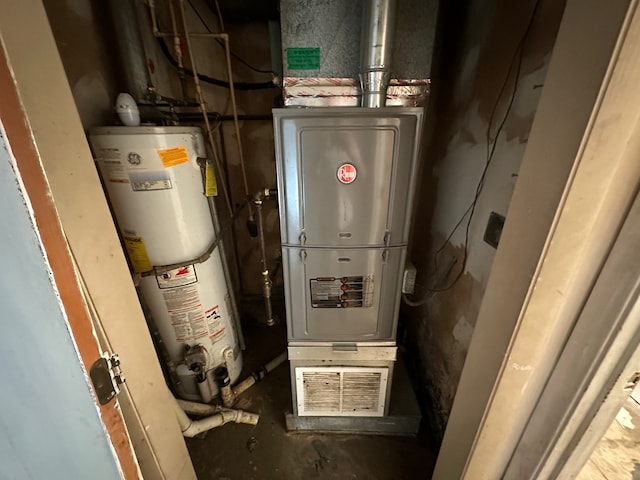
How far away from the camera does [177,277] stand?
1.32 metres

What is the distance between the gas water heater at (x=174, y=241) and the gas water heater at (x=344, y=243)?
1.68 feet

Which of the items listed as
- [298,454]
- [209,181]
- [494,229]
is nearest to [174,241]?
[209,181]

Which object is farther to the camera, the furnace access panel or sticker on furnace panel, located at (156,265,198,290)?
sticker on furnace panel, located at (156,265,198,290)

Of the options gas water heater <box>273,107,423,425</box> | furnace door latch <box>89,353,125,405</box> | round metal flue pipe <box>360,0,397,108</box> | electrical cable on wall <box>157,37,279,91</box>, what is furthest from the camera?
electrical cable on wall <box>157,37,279,91</box>

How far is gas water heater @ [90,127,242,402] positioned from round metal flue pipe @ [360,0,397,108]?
82 centimetres

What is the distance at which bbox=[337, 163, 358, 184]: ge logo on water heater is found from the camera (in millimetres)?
994

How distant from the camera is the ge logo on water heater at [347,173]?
994mm

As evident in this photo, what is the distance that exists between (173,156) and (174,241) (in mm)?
387

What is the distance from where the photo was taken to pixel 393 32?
0.88m

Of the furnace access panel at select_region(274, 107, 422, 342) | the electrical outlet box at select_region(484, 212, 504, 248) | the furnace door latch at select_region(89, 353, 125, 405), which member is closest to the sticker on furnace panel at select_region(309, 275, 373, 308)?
the furnace access panel at select_region(274, 107, 422, 342)

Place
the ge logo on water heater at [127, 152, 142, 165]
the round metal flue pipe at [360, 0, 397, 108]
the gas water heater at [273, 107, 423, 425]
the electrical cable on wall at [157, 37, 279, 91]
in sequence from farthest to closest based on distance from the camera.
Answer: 1. the electrical cable on wall at [157, 37, 279, 91]
2. the ge logo on water heater at [127, 152, 142, 165]
3. the gas water heater at [273, 107, 423, 425]
4. the round metal flue pipe at [360, 0, 397, 108]

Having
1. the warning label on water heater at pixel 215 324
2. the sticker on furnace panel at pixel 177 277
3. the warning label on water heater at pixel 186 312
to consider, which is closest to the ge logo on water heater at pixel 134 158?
the sticker on furnace panel at pixel 177 277

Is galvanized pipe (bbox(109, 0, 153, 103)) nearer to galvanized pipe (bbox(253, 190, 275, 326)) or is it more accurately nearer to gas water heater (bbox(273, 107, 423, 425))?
galvanized pipe (bbox(253, 190, 275, 326))

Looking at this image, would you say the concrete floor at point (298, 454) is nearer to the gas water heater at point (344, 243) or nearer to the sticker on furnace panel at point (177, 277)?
the gas water heater at point (344, 243)
